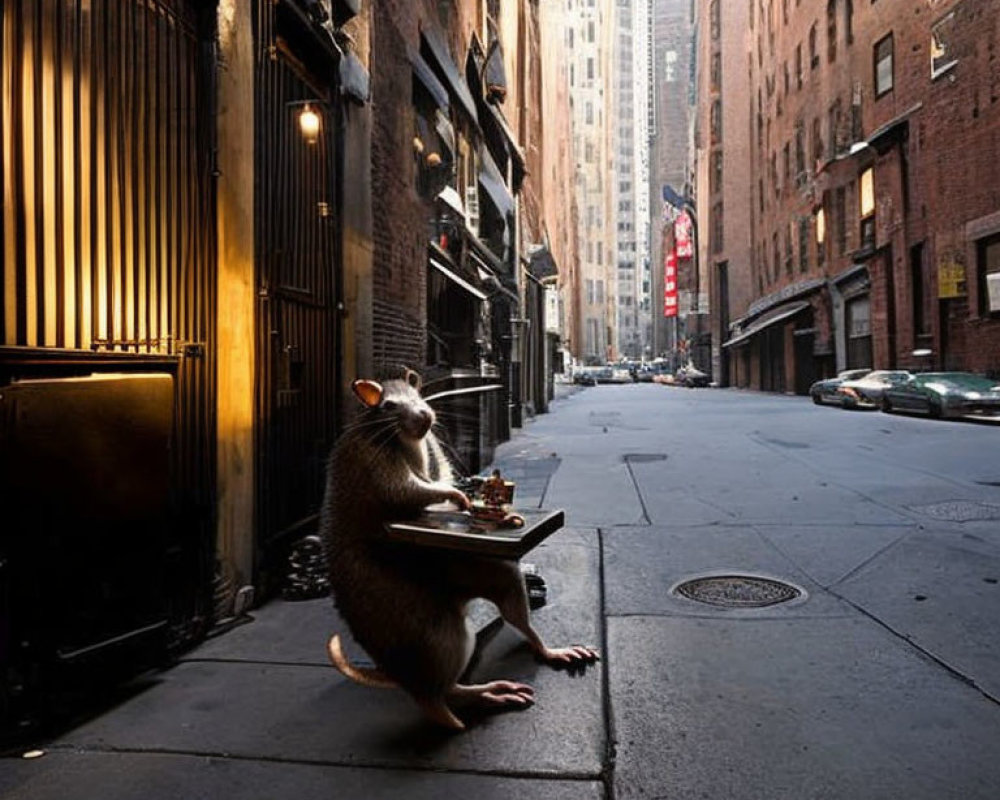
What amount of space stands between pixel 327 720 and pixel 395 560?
0.84 metres

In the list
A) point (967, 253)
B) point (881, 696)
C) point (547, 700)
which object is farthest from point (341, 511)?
point (967, 253)

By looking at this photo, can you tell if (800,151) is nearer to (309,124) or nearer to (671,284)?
(309,124)

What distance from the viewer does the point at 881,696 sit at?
343 centimetres

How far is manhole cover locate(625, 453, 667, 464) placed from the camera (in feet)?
40.6

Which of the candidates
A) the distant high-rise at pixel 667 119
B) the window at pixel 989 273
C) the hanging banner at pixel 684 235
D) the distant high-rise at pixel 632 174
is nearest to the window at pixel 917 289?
the window at pixel 989 273

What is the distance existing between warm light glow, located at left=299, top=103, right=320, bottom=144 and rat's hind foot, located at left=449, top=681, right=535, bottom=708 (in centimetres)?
433

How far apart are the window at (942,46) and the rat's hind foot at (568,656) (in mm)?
27147

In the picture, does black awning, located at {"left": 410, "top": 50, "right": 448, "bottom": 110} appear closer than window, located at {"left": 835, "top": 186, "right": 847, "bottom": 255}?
Yes

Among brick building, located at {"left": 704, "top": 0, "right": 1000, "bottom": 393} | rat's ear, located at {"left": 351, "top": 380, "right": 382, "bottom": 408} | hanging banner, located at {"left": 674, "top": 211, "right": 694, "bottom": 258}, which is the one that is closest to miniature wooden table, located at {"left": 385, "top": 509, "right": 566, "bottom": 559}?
rat's ear, located at {"left": 351, "top": 380, "right": 382, "bottom": 408}

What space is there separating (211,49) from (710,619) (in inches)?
175

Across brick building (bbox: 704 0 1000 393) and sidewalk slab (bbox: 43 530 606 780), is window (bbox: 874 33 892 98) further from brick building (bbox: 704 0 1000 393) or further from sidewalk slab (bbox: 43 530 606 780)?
sidewalk slab (bbox: 43 530 606 780)

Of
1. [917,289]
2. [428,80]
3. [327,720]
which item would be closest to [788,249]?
[917,289]

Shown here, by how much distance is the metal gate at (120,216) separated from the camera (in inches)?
121

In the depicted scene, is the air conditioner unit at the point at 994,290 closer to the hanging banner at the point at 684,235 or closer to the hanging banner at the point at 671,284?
the hanging banner at the point at 684,235
